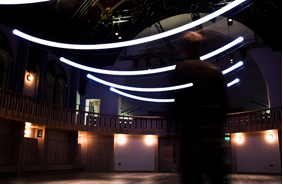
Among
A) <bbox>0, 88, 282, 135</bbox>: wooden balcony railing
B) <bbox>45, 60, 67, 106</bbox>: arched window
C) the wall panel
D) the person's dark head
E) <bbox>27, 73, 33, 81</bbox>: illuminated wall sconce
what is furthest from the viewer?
<bbox>45, 60, 67, 106</bbox>: arched window

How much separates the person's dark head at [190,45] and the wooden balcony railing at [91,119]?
6306 millimetres

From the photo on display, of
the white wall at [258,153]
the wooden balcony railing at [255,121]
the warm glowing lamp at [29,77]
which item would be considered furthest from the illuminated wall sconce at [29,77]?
the white wall at [258,153]

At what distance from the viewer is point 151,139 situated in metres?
13.8

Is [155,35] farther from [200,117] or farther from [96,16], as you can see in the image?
[96,16]

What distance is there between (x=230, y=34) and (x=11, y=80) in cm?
1162

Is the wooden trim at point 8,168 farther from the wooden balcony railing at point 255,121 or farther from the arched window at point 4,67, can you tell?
the wooden balcony railing at point 255,121

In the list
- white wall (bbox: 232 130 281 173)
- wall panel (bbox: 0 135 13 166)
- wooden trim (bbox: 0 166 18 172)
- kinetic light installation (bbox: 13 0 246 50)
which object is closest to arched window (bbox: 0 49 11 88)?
wall panel (bbox: 0 135 13 166)

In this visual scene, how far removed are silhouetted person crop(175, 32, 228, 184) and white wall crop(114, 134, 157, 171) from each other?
12394 millimetres

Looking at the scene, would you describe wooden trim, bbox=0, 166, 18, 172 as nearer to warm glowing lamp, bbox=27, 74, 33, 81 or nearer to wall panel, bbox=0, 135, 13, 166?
wall panel, bbox=0, 135, 13, 166

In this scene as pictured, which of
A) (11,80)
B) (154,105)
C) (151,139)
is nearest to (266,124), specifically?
(151,139)

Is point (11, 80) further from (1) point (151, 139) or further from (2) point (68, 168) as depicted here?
(1) point (151, 139)

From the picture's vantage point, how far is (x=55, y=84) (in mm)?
13422

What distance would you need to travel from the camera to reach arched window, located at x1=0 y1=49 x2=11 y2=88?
10.0 m

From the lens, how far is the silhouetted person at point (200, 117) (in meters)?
1.39
